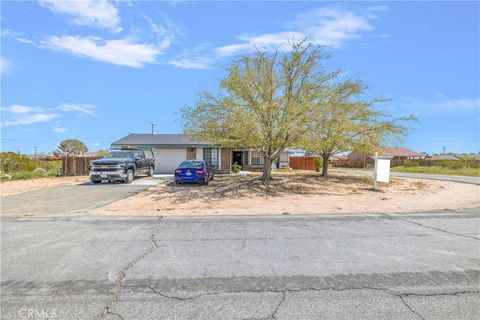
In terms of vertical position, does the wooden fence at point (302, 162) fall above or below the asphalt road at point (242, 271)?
above

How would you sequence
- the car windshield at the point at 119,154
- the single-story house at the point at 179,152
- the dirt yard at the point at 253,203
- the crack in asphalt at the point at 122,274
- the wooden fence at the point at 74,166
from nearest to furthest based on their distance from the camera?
the crack in asphalt at the point at 122,274 < the dirt yard at the point at 253,203 < the car windshield at the point at 119,154 < the wooden fence at the point at 74,166 < the single-story house at the point at 179,152

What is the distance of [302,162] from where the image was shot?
4112 cm

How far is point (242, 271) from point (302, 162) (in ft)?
123

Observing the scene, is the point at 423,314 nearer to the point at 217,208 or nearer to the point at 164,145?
the point at 217,208

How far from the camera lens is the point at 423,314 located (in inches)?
132

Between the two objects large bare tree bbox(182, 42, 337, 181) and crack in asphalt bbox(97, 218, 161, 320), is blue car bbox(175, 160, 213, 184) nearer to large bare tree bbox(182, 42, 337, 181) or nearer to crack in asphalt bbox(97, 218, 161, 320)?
large bare tree bbox(182, 42, 337, 181)

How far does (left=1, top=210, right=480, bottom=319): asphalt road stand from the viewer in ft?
11.6

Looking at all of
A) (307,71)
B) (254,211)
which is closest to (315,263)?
→ (254,211)

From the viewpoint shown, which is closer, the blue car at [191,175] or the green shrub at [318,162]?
the blue car at [191,175]

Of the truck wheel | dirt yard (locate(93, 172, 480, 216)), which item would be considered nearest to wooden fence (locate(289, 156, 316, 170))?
dirt yard (locate(93, 172, 480, 216))

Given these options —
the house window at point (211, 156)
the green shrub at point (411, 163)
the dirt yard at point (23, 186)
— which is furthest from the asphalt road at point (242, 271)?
the green shrub at point (411, 163)

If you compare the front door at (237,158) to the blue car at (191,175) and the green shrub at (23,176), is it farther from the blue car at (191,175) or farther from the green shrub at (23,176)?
the green shrub at (23,176)

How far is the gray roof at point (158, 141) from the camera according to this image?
1104 inches

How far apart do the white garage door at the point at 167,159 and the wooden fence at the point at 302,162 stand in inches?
691
